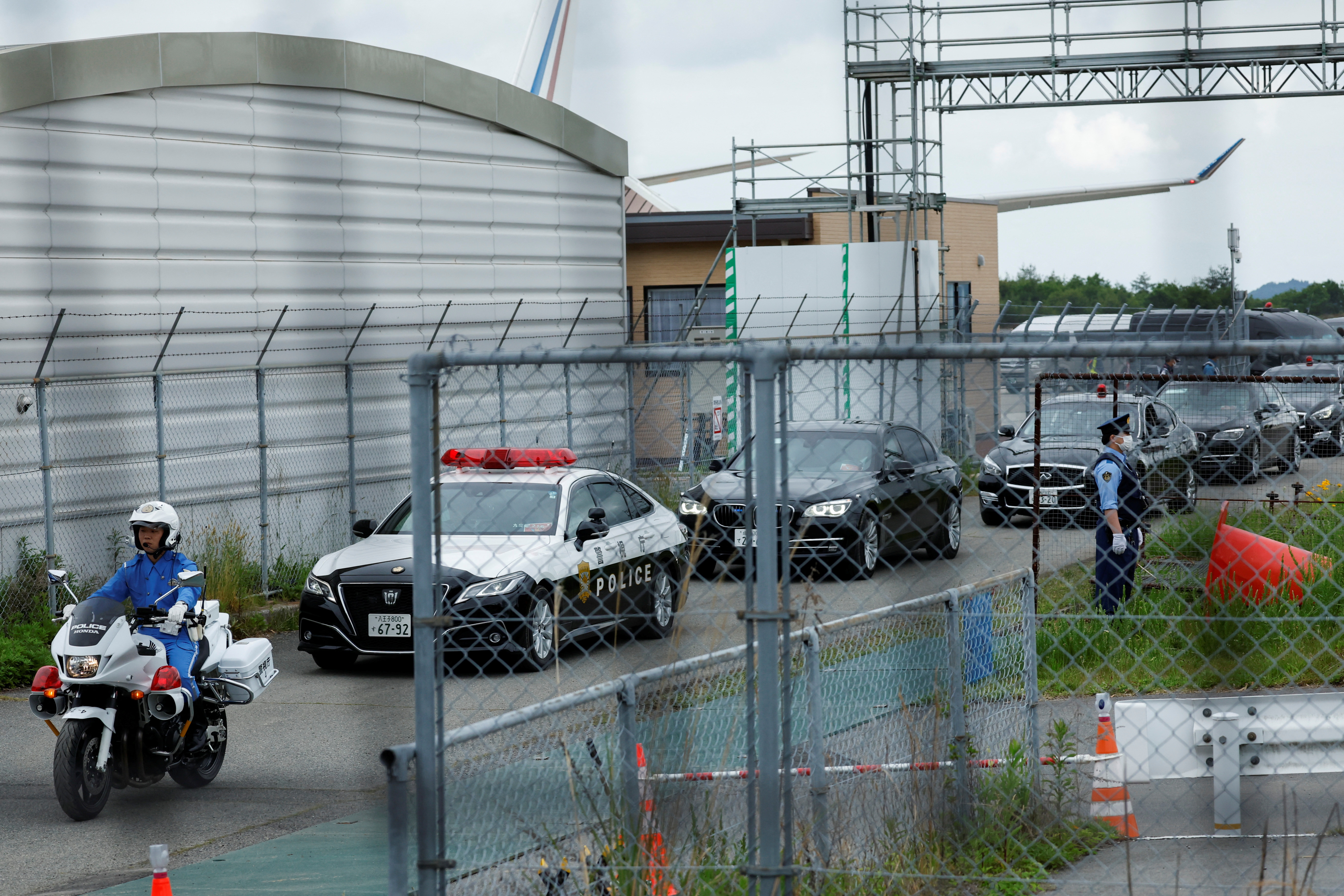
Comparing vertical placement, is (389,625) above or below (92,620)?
below

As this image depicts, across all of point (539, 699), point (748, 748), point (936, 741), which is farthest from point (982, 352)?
point (539, 699)

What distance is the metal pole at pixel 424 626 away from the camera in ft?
11.1

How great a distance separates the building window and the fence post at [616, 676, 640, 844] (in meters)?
21.8

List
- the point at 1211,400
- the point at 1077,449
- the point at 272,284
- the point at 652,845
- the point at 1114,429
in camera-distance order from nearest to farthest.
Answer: the point at 272,284, the point at 652,845, the point at 1114,429, the point at 1077,449, the point at 1211,400

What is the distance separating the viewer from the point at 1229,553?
988 cm

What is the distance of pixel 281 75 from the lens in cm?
175

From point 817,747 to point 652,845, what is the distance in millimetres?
793

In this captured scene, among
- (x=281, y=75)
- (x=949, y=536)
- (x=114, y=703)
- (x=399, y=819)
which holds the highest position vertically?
(x=281, y=75)

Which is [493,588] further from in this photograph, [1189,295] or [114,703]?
[1189,295]

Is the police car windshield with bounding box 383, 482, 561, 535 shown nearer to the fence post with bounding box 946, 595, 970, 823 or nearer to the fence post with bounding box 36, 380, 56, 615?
the fence post with bounding box 36, 380, 56, 615

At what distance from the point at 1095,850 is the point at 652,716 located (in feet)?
6.69

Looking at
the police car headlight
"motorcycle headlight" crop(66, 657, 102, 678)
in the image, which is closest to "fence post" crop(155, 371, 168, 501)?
the police car headlight

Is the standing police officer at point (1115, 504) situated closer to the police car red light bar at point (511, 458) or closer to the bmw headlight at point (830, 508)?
the bmw headlight at point (830, 508)

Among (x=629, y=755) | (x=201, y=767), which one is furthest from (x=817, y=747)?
(x=201, y=767)
